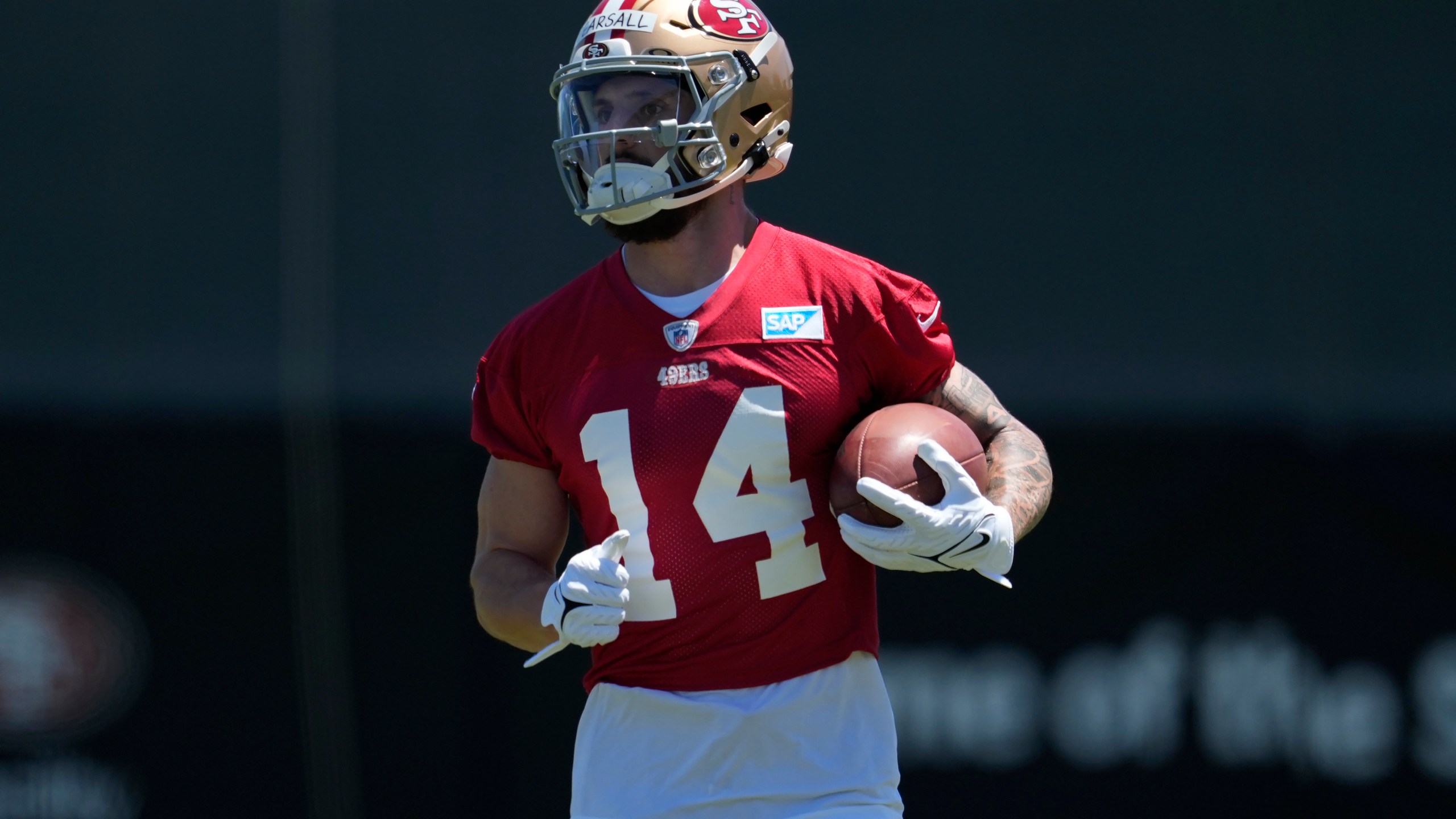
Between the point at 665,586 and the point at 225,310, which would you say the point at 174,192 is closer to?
the point at 225,310

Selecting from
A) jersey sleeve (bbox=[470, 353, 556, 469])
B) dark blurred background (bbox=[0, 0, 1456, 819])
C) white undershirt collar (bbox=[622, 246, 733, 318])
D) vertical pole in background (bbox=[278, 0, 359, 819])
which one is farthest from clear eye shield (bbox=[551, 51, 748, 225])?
vertical pole in background (bbox=[278, 0, 359, 819])

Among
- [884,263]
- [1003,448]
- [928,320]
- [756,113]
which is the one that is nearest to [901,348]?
[928,320]

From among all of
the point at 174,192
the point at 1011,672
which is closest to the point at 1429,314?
the point at 1011,672

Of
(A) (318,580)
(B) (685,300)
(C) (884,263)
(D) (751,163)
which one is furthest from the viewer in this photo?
(C) (884,263)

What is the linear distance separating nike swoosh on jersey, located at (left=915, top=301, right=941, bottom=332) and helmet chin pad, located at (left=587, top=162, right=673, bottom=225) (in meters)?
0.47

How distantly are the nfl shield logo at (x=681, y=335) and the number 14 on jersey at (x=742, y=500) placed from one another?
0.42 ft

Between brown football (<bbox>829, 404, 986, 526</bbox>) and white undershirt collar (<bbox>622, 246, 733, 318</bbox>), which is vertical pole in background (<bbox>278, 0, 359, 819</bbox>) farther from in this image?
brown football (<bbox>829, 404, 986, 526</bbox>)

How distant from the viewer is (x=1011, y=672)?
14.3ft

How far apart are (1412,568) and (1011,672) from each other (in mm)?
1159

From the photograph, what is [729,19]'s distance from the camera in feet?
8.63

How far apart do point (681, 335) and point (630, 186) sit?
0.26 metres

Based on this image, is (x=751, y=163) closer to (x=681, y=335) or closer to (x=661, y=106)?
(x=661, y=106)

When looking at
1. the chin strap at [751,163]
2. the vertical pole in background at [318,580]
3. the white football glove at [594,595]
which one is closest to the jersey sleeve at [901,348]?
A: the chin strap at [751,163]

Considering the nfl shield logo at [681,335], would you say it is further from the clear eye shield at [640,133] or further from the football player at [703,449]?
the clear eye shield at [640,133]
